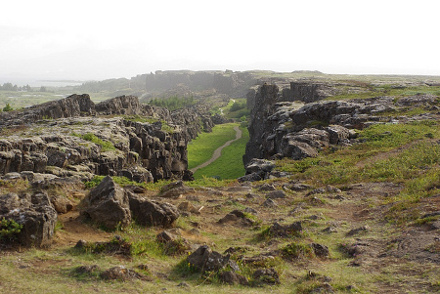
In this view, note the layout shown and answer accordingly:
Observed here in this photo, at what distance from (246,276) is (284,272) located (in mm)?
1560

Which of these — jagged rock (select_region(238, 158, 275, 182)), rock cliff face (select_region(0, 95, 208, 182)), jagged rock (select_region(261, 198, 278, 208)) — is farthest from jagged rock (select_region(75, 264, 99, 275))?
jagged rock (select_region(238, 158, 275, 182))

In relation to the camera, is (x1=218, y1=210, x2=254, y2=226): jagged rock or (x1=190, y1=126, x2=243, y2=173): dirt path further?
(x1=190, y1=126, x2=243, y2=173): dirt path

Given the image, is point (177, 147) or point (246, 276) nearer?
point (246, 276)

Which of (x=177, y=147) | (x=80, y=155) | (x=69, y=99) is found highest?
(x=69, y=99)

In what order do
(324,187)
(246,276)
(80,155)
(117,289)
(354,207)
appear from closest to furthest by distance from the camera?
(117,289) < (246,276) < (354,207) < (324,187) < (80,155)

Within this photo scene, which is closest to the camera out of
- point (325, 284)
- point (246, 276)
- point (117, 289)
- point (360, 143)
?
point (117, 289)

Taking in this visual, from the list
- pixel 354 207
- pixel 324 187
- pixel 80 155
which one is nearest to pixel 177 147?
pixel 80 155

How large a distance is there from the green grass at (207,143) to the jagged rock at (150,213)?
71166mm

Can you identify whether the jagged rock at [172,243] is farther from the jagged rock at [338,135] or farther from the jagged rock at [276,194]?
the jagged rock at [338,135]

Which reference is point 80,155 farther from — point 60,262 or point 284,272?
point 284,272

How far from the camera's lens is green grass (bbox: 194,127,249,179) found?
253ft

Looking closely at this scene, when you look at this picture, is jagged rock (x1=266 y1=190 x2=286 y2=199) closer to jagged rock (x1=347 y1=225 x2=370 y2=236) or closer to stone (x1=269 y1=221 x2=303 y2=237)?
stone (x1=269 y1=221 x2=303 y2=237)

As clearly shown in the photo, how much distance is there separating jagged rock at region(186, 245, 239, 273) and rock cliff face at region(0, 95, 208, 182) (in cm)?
2027

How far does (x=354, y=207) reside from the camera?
71.6ft
